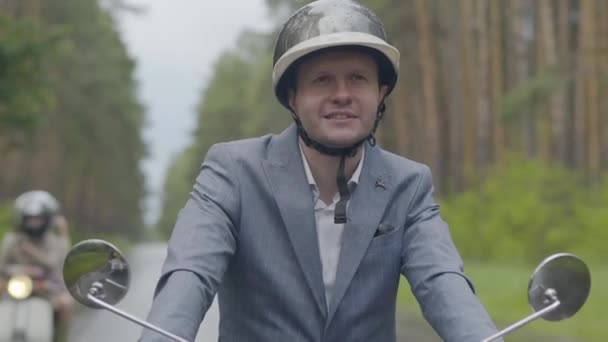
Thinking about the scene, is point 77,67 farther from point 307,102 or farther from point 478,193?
point 307,102

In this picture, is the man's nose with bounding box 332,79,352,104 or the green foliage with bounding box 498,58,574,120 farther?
the green foliage with bounding box 498,58,574,120

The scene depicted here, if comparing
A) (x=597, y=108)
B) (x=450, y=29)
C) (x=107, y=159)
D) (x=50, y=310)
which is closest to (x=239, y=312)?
(x=50, y=310)

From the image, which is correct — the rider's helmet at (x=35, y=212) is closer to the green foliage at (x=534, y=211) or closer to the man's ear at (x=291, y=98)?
the man's ear at (x=291, y=98)

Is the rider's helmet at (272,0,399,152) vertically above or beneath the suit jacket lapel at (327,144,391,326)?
above

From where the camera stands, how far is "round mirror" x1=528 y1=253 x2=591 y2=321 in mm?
3139

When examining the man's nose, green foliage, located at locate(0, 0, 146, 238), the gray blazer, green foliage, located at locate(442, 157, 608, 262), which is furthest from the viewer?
green foliage, located at locate(0, 0, 146, 238)

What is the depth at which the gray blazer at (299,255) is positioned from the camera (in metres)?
3.35

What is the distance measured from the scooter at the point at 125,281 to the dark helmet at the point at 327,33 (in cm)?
74

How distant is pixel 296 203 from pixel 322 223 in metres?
0.10

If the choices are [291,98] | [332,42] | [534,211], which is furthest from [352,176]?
[534,211]

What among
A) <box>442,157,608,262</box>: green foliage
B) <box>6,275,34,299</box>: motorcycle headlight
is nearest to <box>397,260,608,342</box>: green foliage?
<box>442,157,608,262</box>: green foliage

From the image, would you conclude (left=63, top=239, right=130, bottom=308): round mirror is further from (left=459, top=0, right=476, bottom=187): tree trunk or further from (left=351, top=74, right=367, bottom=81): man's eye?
(left=459, top=0, right=476, bottom=187): tree trunk

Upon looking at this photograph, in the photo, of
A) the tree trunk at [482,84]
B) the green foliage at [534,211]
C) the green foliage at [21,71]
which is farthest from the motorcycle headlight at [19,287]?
the tree trunk at [482,84]

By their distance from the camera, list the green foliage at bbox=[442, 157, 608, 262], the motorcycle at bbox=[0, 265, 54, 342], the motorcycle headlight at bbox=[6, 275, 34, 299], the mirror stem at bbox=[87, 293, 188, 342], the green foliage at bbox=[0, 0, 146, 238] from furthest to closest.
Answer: the green foliage at bbox=[0, 0, 146, 238]
the green foliage at bbox=[442, 157, 608, 262]
the motorcycle headlight at bbox=[6, 275, 34, 299]
the motorcycle at bbox=[0, 265, 54, 342]
the mirror stem at bbox=[87, 293, 188, 342]
